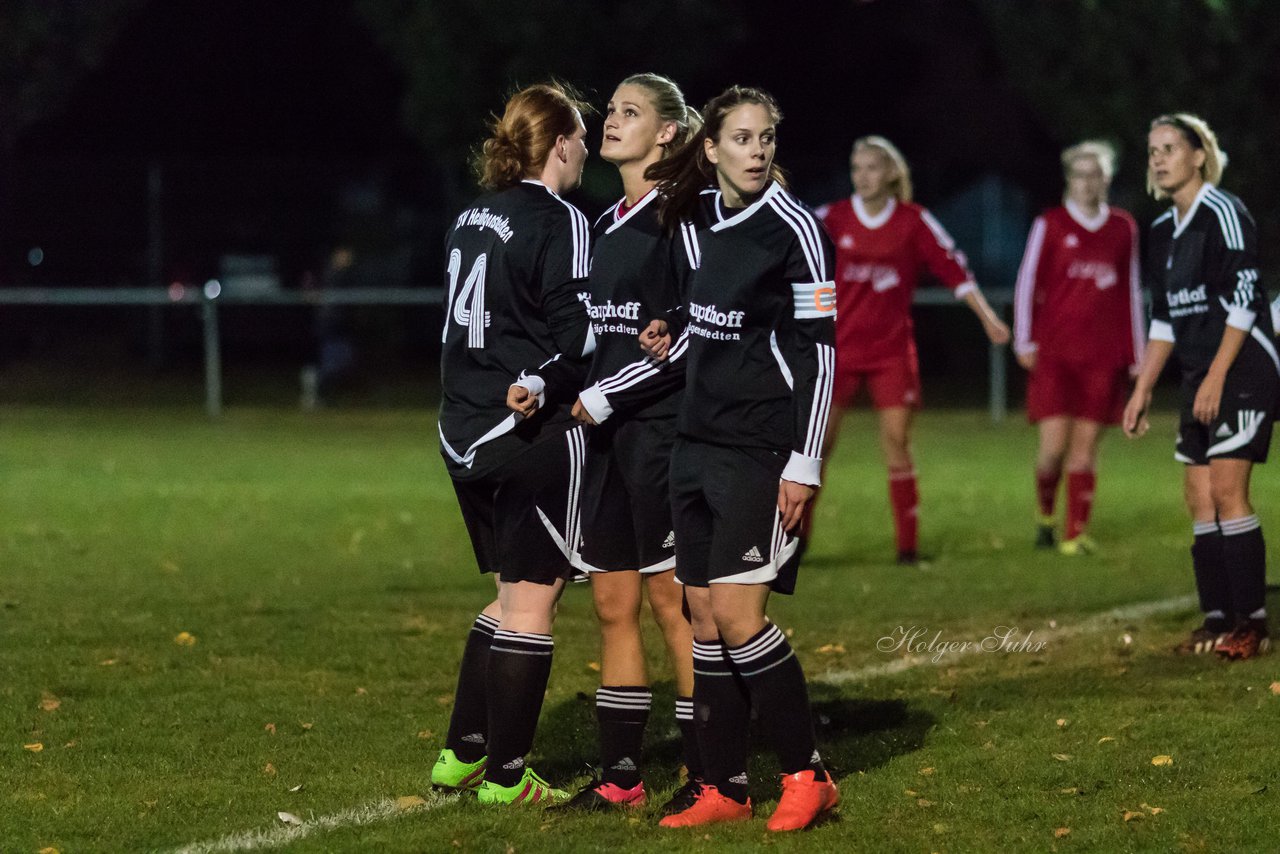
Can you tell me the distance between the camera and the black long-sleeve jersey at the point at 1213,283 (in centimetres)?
747

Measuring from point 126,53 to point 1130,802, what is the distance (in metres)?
28.5

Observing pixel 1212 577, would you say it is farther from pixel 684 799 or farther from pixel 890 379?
pixel 684 799

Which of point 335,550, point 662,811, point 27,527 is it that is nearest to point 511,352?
point 662,811

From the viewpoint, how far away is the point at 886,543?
11.6 m

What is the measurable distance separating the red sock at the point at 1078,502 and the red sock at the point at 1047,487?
0.11 metres

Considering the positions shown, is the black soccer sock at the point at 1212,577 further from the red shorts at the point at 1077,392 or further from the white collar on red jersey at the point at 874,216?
the white collar on red jersey at the point at 874,216

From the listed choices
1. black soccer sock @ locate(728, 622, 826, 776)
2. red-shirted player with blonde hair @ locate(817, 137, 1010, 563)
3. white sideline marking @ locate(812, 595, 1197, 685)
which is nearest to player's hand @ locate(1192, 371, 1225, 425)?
white sideline marking @ locate(812, 595, 1197, 685)

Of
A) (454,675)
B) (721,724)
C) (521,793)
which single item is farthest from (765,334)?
(454,675)

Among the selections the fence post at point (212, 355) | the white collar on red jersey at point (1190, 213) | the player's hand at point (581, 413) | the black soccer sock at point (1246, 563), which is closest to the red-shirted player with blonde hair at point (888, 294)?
the white collar on red jersey at point (1190, 213)

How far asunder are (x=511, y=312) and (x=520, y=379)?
21cm

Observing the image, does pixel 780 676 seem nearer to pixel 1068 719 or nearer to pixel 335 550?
pixel 1068 719

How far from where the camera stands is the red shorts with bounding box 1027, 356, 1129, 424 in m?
11.1

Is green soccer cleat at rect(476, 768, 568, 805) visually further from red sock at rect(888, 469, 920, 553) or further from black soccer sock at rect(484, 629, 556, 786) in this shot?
red sock at rect(888, 469, 920, 553)

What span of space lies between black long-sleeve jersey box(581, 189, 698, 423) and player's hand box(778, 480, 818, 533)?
0.47 meters
